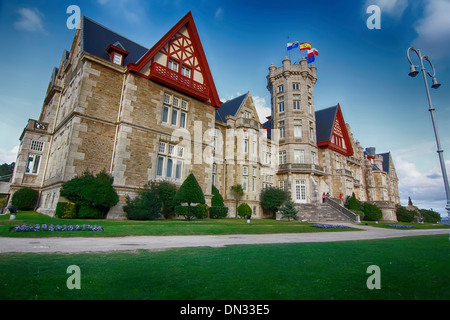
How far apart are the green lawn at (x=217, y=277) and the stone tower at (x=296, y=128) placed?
29569 mm

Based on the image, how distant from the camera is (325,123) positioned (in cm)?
4138

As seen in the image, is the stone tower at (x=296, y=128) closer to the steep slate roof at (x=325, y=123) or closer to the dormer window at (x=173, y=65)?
the steep slate roof at (x=325, y=123)

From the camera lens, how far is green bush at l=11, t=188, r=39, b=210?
62.4 ft

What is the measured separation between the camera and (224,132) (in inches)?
1155

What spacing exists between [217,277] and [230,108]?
100ft

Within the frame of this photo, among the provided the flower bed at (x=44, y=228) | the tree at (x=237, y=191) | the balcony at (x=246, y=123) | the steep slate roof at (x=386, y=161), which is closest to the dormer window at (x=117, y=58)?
the balcony at (x=246, y=123)

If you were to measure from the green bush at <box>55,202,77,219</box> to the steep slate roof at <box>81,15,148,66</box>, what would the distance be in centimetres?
1181

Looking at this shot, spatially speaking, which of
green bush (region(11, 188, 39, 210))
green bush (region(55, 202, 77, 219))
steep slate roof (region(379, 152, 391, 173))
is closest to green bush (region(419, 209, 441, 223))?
steep slate roof (region(379, 152, 391, 173))

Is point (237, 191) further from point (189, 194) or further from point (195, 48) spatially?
point (195, 48)

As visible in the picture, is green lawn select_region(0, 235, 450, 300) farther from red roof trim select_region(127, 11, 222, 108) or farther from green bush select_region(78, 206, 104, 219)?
red roof trim select_region(127, 11, 222, 108)

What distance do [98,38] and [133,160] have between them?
37.8 feet

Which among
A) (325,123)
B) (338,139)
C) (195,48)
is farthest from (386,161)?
(195,48)

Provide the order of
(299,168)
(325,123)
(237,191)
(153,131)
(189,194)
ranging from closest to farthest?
(189,194) → (153,131) → (237,191) → (299,168) → (325,123)
